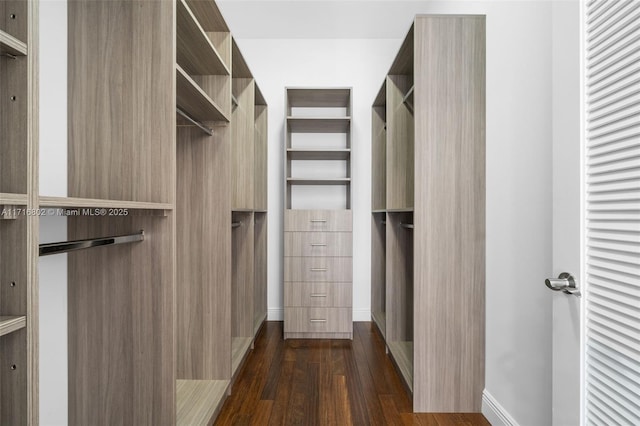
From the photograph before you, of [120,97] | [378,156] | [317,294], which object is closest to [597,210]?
[120,97]

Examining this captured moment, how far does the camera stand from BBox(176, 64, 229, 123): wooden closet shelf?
4.58 ft

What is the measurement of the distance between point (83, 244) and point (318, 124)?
7.83 ft

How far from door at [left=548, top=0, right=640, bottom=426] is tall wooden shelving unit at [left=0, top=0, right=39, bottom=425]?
4.11 feet

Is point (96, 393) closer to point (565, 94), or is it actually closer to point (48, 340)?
point (48, 340)

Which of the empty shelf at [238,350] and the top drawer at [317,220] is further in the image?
the top drawer at [317,220]

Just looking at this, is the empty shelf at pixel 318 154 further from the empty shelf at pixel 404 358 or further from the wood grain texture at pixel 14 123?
the wood grain texture at pixel 14 123

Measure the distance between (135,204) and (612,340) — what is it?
1308 mm

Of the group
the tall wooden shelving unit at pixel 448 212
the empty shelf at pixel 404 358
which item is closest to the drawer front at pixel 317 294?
the empty shelf at pixel 404 358

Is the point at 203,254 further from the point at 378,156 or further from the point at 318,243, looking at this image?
the point at 378,156

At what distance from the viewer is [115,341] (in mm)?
1262

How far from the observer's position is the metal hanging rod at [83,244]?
88cm

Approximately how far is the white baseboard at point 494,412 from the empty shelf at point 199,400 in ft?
4.35

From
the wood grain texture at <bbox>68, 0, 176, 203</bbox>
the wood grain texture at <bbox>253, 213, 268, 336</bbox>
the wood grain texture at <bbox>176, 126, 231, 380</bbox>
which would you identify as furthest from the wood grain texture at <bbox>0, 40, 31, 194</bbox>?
the wood grain texture at <bbox>253, 213, 268, 336</bbox>

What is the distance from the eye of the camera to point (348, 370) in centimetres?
229
